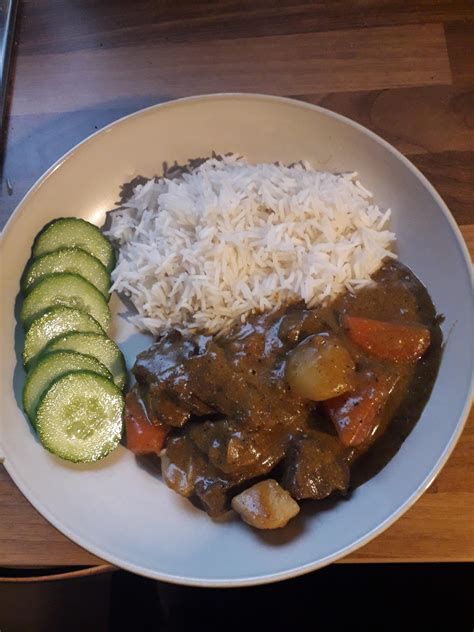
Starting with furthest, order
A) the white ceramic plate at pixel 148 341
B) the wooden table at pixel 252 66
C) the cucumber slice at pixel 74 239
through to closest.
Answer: the wooden table at pixel 252 66 < the cucumber slice at pixel 74 239 < the white ceramic plate at pixel 148 341

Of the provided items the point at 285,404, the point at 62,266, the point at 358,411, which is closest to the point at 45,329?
the point at 62,266

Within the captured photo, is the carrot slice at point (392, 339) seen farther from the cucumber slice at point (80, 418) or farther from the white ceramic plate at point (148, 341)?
the cucumber slice at point (80, 418)

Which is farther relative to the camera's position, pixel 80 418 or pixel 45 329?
pixel 45 329

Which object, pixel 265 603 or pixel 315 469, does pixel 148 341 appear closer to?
pixel 315 469

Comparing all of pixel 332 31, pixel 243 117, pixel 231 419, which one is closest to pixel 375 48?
pixel 332 31

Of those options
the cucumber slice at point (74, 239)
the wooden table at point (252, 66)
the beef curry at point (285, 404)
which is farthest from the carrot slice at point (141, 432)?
the wooden table at point (252, 66)

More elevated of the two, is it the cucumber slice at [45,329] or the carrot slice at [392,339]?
the cucumber slice at [45,329]

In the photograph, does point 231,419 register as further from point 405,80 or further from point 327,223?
point 405,80
